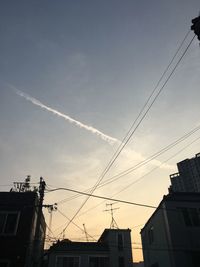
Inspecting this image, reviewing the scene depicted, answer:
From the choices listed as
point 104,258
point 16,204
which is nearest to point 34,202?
point 16,204

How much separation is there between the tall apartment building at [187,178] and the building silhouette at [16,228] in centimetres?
3480

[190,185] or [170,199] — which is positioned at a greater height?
[190,185]

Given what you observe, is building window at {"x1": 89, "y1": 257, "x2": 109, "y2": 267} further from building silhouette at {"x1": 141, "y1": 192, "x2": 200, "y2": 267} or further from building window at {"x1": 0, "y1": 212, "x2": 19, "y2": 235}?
building window at {"x1": 0, "y1": 212, "x2": 19, "y2": 235}

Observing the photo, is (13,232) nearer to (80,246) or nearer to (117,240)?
(80,246)

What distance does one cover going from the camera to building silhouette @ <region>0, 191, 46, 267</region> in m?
20.1

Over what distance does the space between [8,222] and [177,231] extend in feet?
48.3

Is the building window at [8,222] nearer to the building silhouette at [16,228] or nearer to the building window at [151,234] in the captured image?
the building silhouette at [16,228]

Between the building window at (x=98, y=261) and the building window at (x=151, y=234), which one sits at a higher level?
the building window at (x=151, y=234)

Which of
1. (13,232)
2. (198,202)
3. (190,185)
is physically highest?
(190,185)

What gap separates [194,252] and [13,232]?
15.2 m

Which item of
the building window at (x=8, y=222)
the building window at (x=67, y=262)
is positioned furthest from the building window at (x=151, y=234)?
the building window at (x=8, y=222)

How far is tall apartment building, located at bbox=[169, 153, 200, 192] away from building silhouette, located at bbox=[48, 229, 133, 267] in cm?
1871

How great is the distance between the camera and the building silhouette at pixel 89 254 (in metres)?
32.4

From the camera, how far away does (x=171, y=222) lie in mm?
20281
